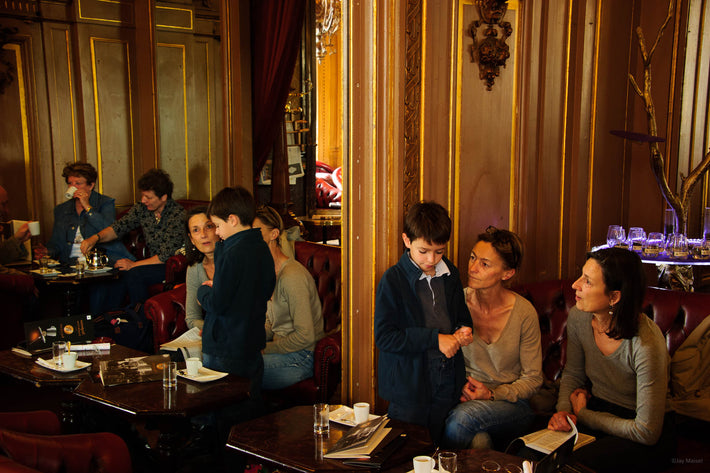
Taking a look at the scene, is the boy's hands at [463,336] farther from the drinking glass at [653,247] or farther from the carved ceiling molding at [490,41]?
the drinking glass at [653,247]

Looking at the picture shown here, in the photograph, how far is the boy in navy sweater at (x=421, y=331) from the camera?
2.40 meters

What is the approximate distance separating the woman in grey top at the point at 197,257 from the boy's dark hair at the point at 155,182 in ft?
5.12

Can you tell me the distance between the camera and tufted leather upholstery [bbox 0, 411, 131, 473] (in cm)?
168

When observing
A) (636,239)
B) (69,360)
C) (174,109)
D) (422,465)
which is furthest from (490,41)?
(174,109)

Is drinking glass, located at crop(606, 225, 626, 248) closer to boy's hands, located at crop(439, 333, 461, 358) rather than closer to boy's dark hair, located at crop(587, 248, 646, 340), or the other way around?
boy's dark hair, located at crop(587, 248, 646, 340)

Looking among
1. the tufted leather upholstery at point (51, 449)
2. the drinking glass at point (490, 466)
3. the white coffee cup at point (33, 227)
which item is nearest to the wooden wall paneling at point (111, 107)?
the white coffee cup at point (33, 227)

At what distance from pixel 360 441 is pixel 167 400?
2.70ft

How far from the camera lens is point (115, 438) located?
6.93ft

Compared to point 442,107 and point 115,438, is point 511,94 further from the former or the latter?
point 115,438

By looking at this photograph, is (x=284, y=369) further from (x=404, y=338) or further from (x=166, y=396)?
(x=404, y=338)

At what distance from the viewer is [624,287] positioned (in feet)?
7.80

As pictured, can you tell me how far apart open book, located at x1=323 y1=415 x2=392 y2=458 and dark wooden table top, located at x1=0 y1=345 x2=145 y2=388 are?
128 centimetres

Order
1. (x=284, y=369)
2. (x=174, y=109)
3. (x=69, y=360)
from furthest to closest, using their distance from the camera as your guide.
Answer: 1. (x=174, y=109)
2. (x=284, y=369)
3. (x=69, y=360)

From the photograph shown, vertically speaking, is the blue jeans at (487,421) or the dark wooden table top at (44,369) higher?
the dark wooden table top at (44,369)
